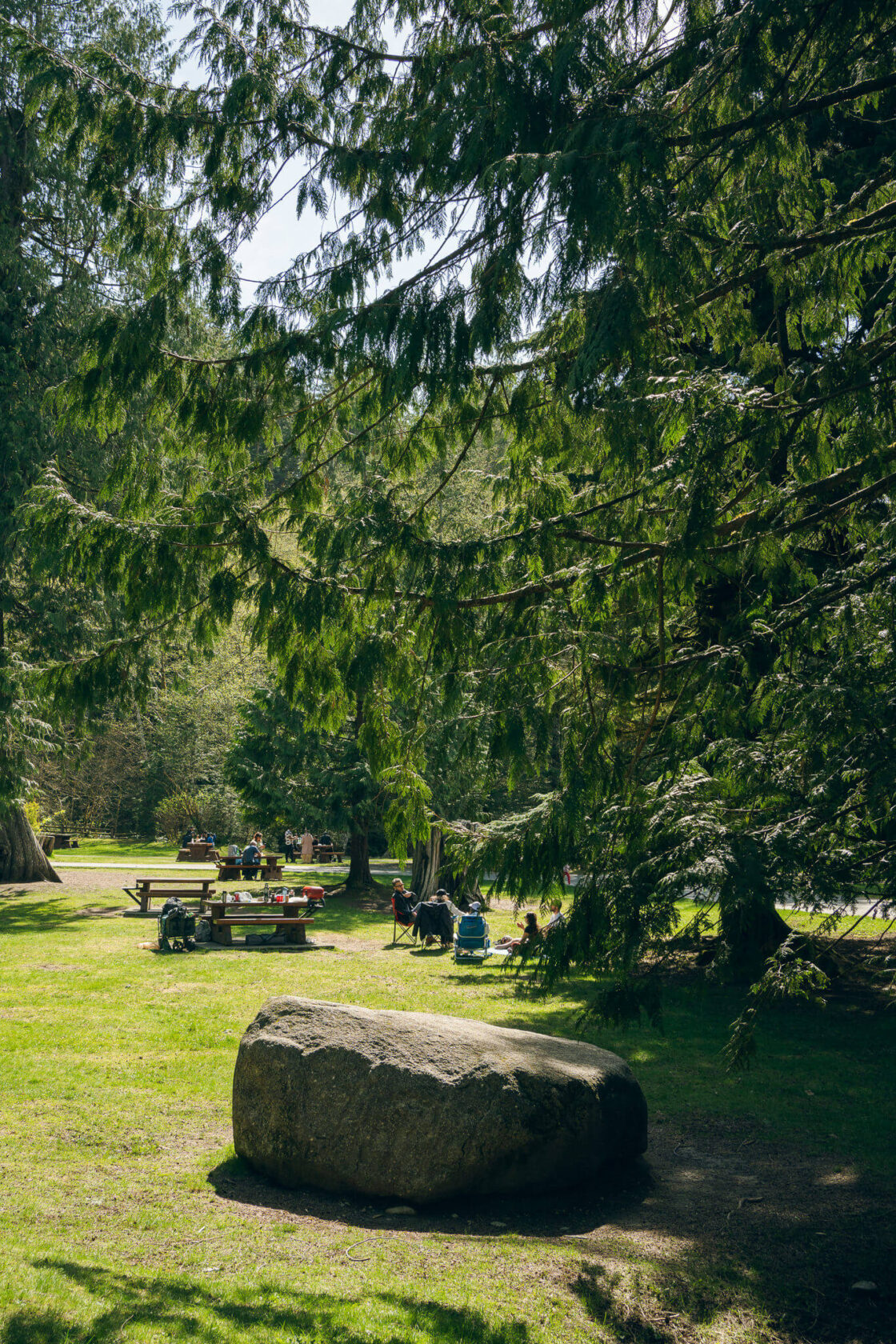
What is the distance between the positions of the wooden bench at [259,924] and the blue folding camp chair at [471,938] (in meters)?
2.55

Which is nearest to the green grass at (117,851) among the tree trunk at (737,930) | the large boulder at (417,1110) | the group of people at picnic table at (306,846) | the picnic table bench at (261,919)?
the group of people at picnic table at (306,846)

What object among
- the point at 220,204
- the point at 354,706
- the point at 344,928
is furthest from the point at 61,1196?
the point at 344,928

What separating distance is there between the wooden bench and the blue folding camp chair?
8.35ft

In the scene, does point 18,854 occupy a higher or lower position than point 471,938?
higher

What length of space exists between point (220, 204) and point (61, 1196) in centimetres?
584

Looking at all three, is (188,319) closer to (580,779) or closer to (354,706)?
(354,706)

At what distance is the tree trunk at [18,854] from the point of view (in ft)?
71.4

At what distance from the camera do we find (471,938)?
15.7m

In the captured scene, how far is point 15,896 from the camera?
19828mm

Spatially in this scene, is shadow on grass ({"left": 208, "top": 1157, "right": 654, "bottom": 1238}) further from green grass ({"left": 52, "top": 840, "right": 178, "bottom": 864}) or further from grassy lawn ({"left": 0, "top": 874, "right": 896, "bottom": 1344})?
green grass ({"left": 52, "top": 840, "right": 178, "bottom": 864})

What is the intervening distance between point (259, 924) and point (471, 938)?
3401 mm

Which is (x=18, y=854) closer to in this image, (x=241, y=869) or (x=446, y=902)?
(x=241, y=869)

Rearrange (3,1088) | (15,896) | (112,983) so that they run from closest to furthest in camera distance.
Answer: (3,1088)
(112,983)
(15,896)

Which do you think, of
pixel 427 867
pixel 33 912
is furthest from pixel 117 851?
pixel 427 867
